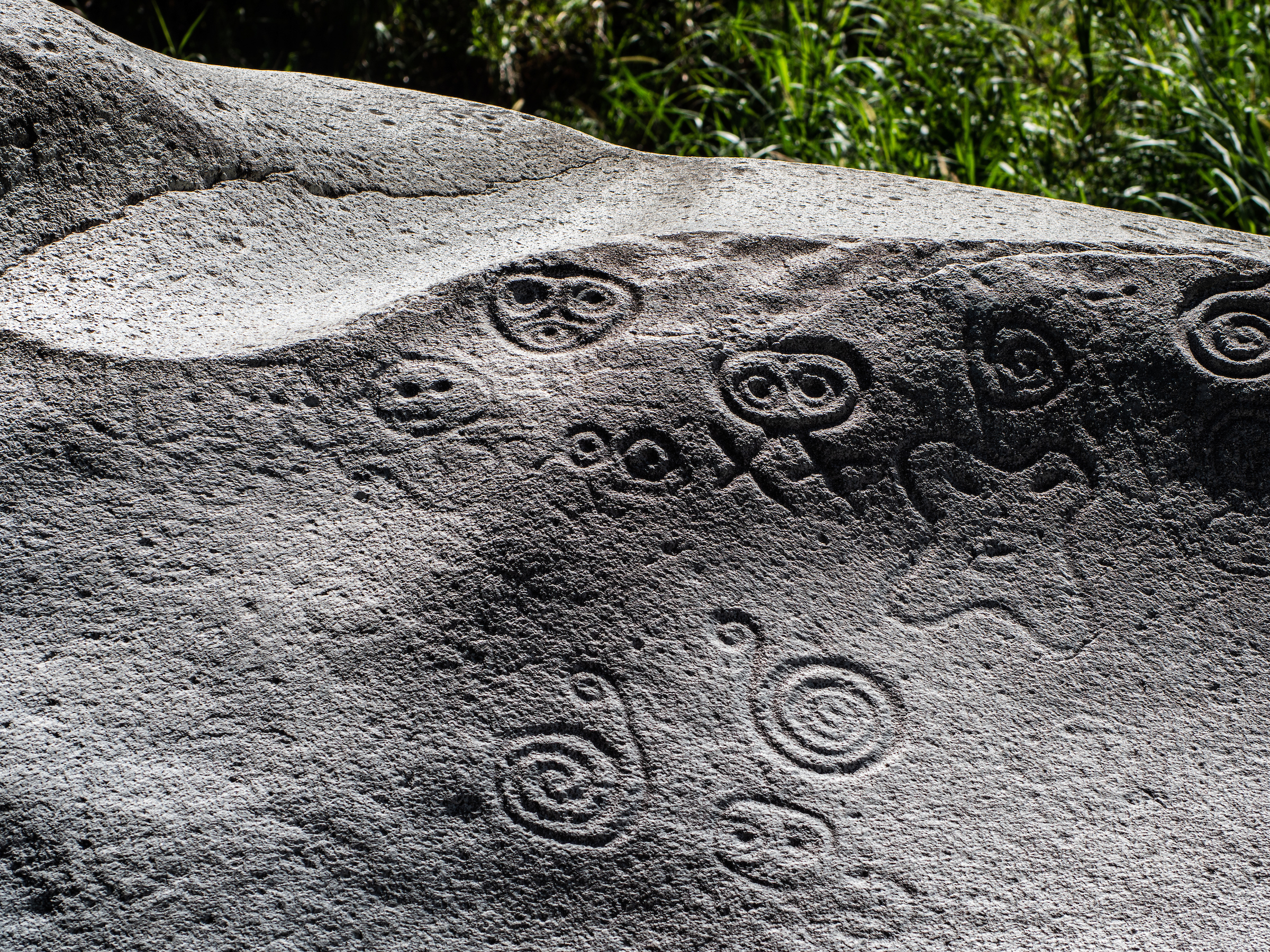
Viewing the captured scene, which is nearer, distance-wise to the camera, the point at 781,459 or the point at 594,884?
the point at 594,884

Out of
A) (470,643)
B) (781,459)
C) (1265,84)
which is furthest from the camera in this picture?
(1265,84)

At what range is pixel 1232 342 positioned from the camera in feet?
4.97

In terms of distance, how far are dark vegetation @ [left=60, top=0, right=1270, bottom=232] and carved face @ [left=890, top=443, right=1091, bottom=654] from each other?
1.62m

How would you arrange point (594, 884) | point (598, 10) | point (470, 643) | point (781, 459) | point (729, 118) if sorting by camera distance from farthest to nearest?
point (598, 10)
point (729, 118)
point (781, 459)
point (470, 643)
point (594, 884)

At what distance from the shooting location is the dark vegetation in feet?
9.73

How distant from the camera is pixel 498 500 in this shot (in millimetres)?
1429

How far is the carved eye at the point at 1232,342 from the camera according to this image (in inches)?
59.1

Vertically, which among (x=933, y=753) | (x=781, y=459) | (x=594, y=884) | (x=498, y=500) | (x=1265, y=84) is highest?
(x=1265, y=84)

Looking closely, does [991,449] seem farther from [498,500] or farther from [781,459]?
[498,500]

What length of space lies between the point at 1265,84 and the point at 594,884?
2781mm

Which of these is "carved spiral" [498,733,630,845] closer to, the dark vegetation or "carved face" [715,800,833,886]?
"carved face" [715,800,833,886]

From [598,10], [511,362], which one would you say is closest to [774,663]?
[511,362]

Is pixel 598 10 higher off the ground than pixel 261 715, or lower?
higher

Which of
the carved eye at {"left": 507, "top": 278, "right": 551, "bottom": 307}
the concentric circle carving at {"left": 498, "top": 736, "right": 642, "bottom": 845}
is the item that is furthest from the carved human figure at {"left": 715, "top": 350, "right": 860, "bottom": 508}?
the concentric circle carving at {"left": 498, "top": 736, "right": 642, "bottom": 845}
